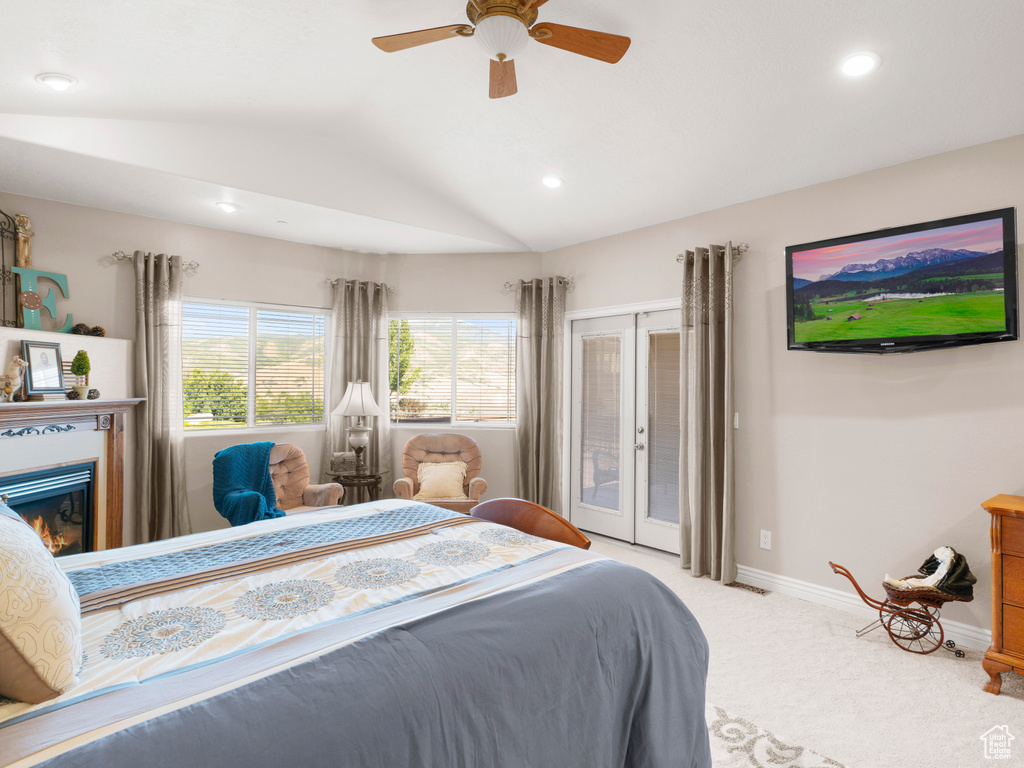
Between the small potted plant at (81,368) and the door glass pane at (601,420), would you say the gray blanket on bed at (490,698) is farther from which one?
the small potted plant at (81,368)

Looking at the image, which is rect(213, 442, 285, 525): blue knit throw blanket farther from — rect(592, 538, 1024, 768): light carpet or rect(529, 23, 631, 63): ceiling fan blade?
rect(529, 23, 631, 63): ceiling fan blade

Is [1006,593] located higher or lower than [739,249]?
lower

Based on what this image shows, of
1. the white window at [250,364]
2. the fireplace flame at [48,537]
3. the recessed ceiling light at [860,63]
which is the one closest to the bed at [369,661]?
the fireplace flame at [48,537]

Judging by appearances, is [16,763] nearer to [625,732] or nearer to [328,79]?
[625,732]

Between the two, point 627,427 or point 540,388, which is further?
point 540,388

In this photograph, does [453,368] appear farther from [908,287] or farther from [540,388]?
[908,287]

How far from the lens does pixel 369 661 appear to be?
4.09 feet

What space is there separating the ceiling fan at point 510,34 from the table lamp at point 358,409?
3.05m

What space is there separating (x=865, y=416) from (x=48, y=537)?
16.0 feet

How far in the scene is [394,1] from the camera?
2.57m

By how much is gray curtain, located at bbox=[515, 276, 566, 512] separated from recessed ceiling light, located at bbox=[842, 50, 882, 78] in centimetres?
277

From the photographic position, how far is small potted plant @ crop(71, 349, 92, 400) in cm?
350

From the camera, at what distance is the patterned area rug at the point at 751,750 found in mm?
2020

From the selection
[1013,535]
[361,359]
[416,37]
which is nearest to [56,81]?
[416,37]
